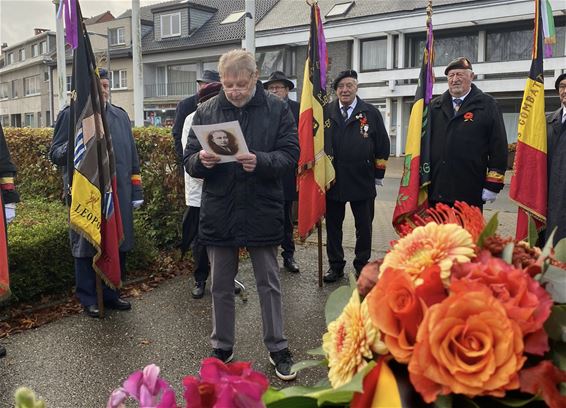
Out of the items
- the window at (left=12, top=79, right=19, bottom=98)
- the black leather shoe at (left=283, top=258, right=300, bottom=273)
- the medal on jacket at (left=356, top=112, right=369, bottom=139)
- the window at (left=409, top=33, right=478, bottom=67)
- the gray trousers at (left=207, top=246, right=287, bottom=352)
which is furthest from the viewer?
the window at (left=12, top=79, right=19, bottom=98)

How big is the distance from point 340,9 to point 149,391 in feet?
101

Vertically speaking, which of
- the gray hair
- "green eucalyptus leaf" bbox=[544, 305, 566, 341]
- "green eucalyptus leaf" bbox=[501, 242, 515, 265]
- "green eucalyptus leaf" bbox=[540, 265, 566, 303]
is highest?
the gray hair

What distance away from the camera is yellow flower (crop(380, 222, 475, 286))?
1.01m

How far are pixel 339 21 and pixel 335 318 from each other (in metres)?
29.4

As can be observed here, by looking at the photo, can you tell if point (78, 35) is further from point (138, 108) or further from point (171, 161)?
point (138, 108)

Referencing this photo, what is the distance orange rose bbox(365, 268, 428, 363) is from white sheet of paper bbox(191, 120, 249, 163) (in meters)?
2.55

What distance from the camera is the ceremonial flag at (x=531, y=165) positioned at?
197 inches

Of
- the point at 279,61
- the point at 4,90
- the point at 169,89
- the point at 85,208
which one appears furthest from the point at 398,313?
the point at 4,90

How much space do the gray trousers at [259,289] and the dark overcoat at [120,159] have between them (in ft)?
5.05

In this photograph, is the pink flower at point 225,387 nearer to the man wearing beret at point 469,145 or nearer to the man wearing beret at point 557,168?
the man wearing beret at point 557,168

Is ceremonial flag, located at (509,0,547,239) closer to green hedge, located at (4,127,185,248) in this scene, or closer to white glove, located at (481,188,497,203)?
white glove, located at (481,188,497,203)

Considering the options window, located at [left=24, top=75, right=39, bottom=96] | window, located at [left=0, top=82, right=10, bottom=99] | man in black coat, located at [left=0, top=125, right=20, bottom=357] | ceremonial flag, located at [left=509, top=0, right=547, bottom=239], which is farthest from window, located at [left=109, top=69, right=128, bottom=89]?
ceremonial flag, located at [left=509, top=0, right=547, bottom=239]

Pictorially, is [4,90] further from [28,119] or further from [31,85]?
[31,85]

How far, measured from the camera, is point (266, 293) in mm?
3941
